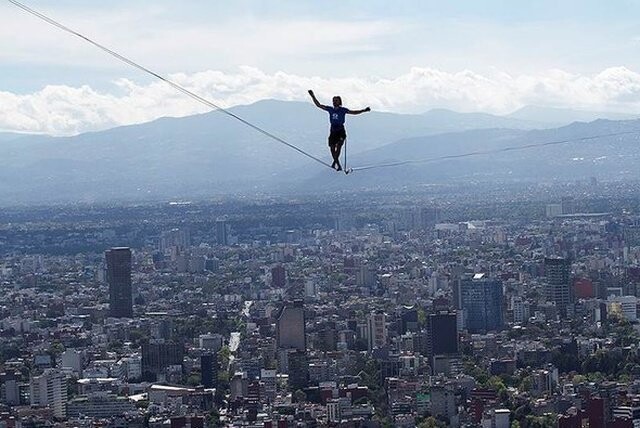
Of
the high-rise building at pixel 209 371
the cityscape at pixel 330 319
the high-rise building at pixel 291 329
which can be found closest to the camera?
the cityscape at pixel 330 319

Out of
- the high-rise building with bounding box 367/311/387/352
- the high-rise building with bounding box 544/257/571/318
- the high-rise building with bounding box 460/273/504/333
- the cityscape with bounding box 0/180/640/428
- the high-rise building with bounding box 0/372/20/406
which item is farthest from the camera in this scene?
the high-rise building with bounding box 544/257/571/318

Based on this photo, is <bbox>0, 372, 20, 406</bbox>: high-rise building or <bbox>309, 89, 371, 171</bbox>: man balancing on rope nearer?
<bbox>309, 89, 371, 171</bbox>: man balancing on rope

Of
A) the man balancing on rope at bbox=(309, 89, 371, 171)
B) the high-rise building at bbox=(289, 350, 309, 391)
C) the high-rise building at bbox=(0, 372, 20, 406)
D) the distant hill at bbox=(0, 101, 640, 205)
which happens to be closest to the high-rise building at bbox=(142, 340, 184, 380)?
the high-rise building at bbox=(289, 350, 309, 391)

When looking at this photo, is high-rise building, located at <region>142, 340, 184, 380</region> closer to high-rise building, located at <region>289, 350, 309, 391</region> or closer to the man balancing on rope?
high-rise building, located at <region>289, 350, 309, 391</region>

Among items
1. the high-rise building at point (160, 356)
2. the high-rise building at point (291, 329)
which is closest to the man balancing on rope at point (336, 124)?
the high-rise building at point (160, 356)

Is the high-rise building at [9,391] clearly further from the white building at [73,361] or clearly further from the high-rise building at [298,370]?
the high-rise building at [298,370]

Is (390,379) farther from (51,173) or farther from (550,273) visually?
(51,173)

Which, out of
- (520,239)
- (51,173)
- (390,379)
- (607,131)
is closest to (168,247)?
(520,239)
